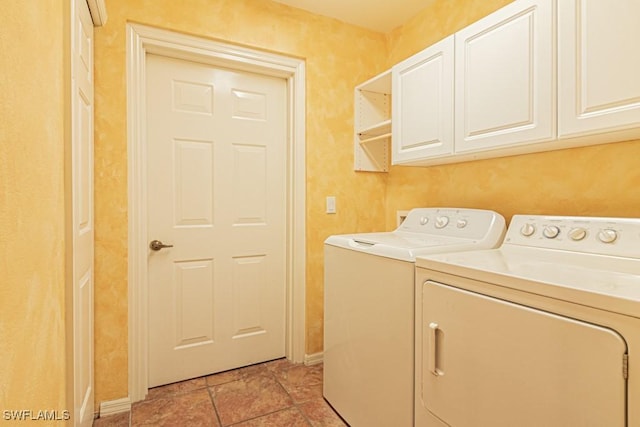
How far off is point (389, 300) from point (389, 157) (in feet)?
4.80

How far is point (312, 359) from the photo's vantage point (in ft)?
7.66

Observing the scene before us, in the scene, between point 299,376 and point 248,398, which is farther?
point 299,376

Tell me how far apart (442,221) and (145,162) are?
5.65 feet

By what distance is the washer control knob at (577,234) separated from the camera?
3.89 feet

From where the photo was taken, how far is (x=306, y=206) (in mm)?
2299

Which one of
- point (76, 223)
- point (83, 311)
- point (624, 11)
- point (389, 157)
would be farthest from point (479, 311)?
point (389, 157)

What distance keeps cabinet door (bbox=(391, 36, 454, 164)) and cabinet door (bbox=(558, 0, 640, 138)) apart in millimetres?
509

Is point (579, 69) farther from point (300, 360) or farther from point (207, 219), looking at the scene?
point (300, 360)

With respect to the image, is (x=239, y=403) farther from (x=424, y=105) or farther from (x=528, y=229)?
(x=424, y=105)

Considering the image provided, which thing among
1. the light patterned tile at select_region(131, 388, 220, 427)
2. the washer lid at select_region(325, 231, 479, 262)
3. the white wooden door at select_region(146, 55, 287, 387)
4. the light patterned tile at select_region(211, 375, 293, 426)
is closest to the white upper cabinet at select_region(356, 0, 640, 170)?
the washer lid at select_region(325, 231, 479, 262)

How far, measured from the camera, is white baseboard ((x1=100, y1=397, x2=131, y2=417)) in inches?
68.3

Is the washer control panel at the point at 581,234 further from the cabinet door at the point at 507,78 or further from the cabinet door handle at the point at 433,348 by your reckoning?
the cabinet door handle at the point at 433,348

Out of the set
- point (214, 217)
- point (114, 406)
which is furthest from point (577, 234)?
point (114, 406)

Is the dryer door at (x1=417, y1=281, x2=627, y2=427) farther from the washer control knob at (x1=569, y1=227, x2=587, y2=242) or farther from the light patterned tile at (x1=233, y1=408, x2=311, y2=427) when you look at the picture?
the light patterned tile at (x1=233, y1=408, x2=311, y2=427)
